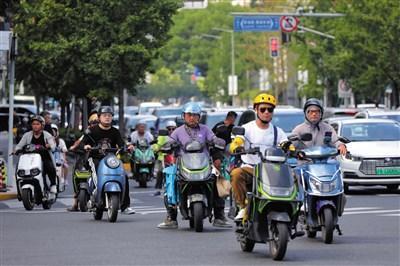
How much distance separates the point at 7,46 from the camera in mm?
29312

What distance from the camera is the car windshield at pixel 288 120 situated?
31828 mm

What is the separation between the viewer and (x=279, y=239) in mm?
14273

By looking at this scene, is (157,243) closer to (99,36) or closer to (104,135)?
(104,135)

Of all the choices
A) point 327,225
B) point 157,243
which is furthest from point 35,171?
point 327,225

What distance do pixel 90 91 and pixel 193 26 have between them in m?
115

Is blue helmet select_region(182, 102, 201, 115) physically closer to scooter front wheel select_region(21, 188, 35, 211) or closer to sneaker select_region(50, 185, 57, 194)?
scooter front wheel select_region(21, 188, 35, 211)

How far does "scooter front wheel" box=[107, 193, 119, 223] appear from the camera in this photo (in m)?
20.1

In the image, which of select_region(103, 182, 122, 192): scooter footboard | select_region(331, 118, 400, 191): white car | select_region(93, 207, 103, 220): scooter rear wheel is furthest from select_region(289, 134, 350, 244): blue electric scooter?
select_region(331, 118, 400, 191): white car

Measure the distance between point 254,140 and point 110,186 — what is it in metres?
4.89

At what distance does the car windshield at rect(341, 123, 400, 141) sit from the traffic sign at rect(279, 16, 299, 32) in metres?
30.5

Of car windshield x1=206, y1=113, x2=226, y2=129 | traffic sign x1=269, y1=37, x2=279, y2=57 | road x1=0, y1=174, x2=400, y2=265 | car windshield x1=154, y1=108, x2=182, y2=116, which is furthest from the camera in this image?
traffic sign x1=269, y1=37, x2=279, y2=57

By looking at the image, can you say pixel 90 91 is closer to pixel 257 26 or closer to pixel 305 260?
pixel 257 26

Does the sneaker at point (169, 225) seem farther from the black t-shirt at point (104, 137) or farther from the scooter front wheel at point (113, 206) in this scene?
the black t-shirt at point (104, 137)

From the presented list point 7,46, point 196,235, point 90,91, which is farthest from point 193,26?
point 196,235
